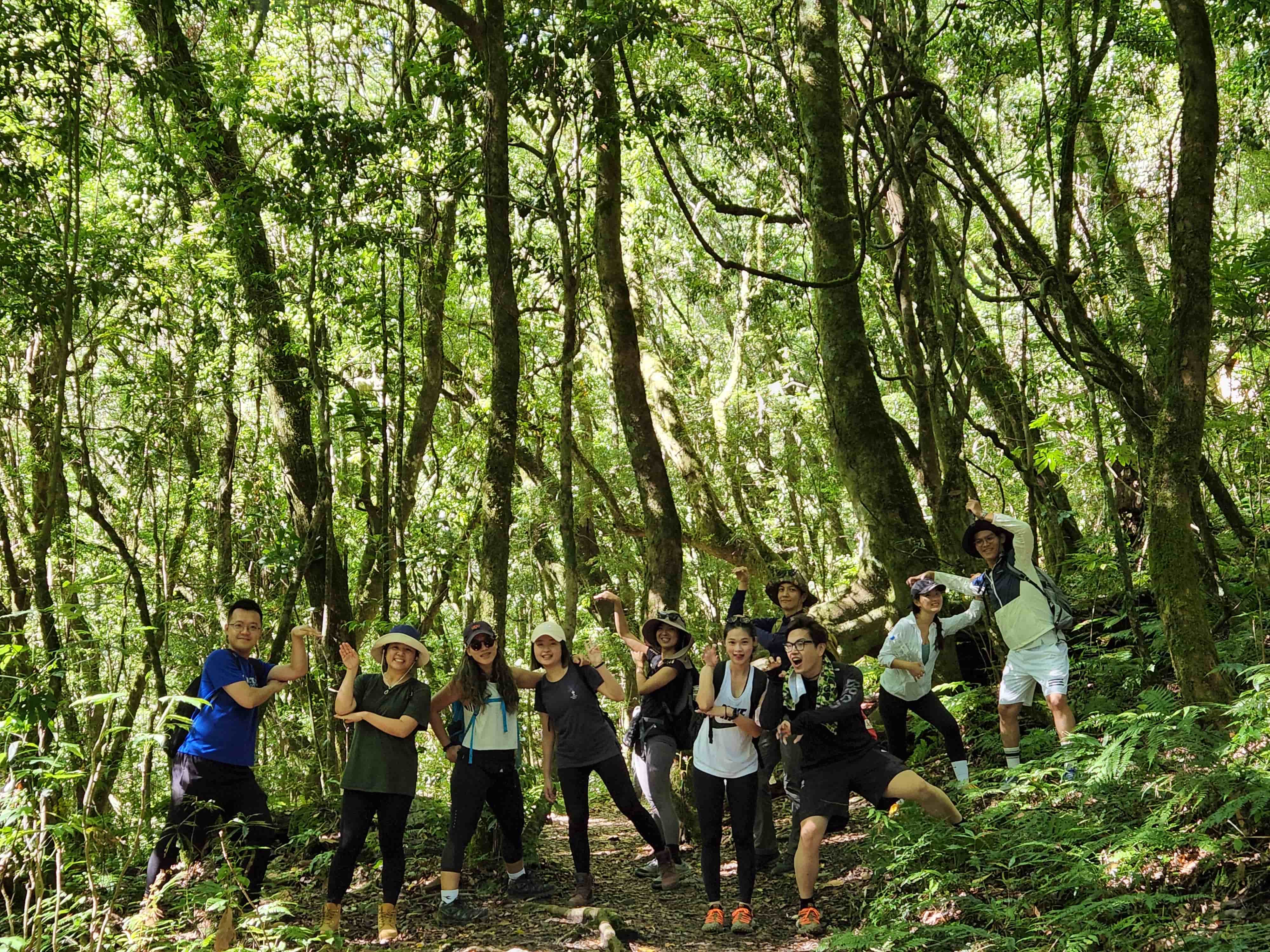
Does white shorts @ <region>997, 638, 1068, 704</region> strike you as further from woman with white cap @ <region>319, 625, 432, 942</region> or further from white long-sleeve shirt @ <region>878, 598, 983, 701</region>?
woman with white cap @ <region>319, 625, 432, 942</region>

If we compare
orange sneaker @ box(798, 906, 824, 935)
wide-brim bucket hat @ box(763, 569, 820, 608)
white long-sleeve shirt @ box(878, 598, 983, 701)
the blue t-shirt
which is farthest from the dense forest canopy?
white long-sleeve shirt @ box(878, 598, 983, 701)

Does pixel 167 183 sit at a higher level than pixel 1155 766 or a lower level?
higher

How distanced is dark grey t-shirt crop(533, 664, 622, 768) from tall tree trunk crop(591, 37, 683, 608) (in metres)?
A: 2.50

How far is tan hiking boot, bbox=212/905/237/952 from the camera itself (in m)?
4.71

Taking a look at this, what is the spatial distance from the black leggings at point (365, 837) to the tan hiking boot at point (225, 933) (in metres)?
0.93

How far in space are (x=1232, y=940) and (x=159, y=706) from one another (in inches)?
214

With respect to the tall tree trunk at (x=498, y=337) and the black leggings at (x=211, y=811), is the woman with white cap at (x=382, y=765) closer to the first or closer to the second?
the black leggings at (x=211, y=811)

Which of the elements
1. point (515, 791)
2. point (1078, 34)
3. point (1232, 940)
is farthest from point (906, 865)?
point (1078, 34)

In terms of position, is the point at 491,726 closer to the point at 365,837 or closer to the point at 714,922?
the point at 365,837

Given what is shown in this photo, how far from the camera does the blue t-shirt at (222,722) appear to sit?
5.62 metres

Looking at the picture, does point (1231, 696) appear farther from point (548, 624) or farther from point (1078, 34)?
point (1078, 34)

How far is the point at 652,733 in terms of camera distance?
726cm

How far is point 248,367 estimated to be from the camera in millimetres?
10711

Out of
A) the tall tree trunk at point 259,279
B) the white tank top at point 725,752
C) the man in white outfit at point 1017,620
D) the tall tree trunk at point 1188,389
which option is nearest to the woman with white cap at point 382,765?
the white tank top at point 725,752
